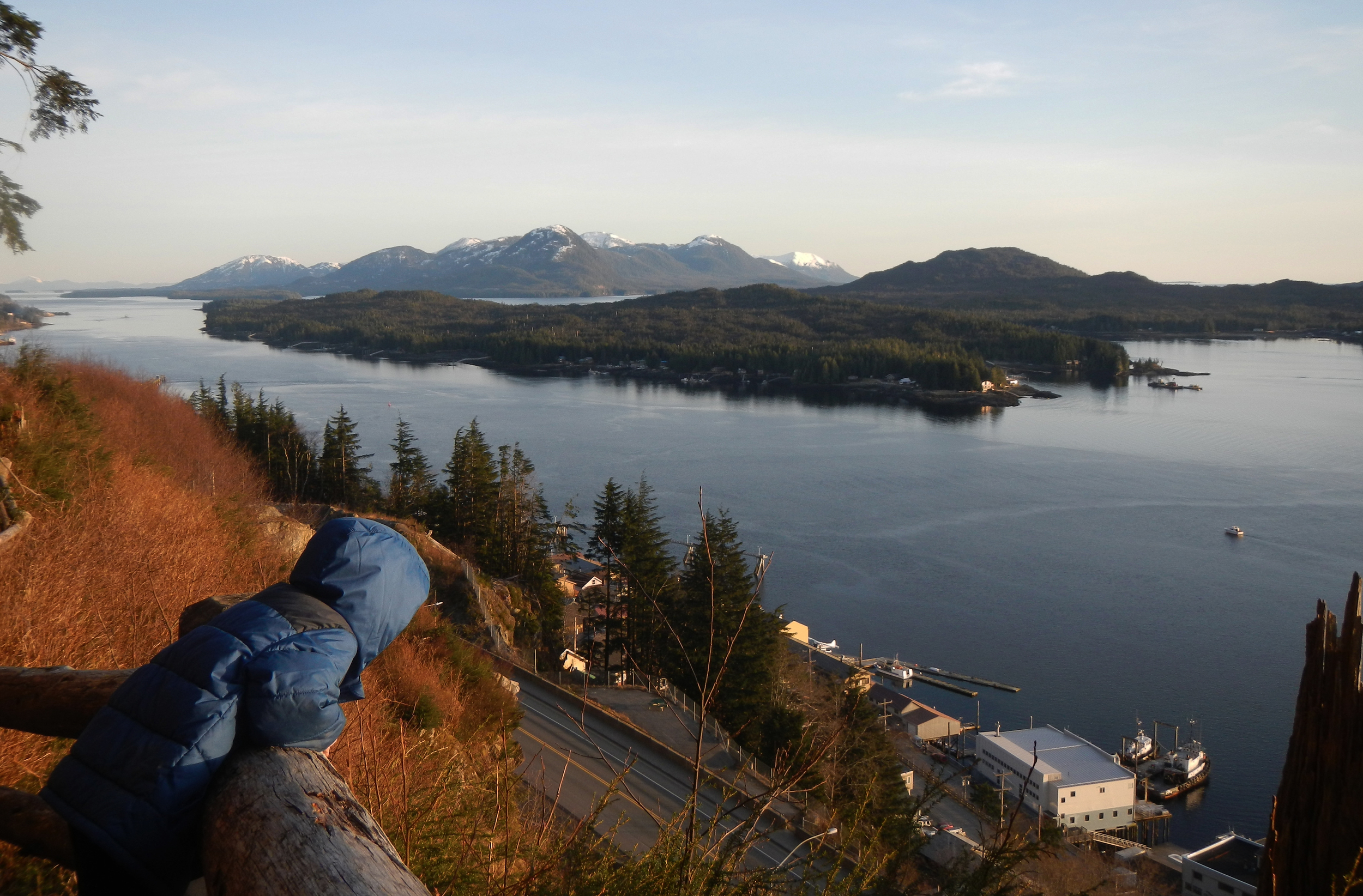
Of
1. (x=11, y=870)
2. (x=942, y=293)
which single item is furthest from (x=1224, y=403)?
(x=942, y=293)

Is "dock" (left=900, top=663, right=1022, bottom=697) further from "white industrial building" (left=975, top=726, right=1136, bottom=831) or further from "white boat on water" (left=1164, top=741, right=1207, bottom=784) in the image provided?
"white boat on water" (left=1164, top=741, right=1207, bottom=784)

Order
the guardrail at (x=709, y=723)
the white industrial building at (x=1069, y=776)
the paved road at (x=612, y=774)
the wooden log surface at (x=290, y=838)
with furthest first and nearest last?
the white industrial building at (x=1069, y=776), the guardrail at (x=709, y=723), the paved road at (x=612, y=774), the wooden log surface at (x=290, y=838)

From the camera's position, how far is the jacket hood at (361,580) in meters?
1.04

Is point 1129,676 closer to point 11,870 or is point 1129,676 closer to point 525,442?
point 11,870

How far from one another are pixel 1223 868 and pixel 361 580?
37.1ft

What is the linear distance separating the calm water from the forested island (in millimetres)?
9253

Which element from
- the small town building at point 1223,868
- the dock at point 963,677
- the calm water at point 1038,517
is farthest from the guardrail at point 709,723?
the calm water at point 1038,517

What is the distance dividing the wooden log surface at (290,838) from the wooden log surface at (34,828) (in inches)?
16.7

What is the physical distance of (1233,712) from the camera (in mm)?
12539

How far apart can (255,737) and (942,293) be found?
4397 inches

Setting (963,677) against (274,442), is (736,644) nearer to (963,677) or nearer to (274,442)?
(963,677)

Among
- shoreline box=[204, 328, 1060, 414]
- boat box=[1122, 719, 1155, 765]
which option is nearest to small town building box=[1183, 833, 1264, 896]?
boat box=[1122, 719, 1155, 765]

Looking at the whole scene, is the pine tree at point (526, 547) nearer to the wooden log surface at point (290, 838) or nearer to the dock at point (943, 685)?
the dock at point (943, 685)

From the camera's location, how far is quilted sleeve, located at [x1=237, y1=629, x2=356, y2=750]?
3.02 feet
